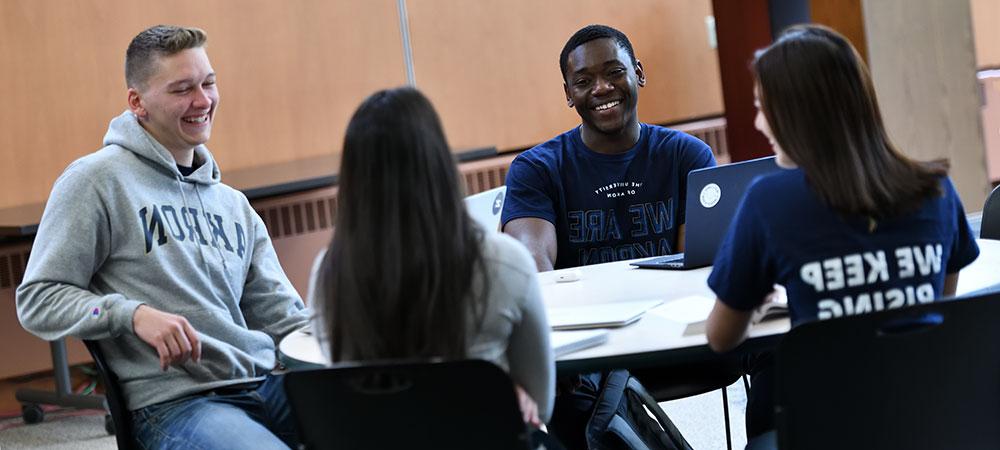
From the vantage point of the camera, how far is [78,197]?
2.25m

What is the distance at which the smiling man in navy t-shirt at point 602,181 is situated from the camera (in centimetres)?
291

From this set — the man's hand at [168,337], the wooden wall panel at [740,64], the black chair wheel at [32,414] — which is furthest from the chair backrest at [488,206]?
the wooden wall panel at [740,64]

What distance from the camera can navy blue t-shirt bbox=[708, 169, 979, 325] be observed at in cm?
168

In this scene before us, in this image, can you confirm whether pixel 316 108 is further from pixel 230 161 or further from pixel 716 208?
pixel 716 208

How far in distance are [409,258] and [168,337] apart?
0.73m

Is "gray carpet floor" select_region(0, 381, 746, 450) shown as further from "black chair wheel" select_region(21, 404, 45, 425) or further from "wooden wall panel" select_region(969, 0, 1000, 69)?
"wooden wall panel" select_region(969, 0, 1000, 69)

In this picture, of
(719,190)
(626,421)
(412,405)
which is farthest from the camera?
(626,421)

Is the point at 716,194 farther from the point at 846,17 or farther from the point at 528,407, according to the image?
the point at 846,17

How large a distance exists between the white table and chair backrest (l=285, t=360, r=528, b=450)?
13.1 inches

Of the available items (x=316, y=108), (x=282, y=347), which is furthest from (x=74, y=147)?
(x=282, y=347)

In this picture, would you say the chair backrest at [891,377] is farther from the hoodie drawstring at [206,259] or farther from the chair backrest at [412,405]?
the hoodie drawstring at [206,259]

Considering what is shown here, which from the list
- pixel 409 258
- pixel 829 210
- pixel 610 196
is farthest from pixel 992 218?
pixel 409 258

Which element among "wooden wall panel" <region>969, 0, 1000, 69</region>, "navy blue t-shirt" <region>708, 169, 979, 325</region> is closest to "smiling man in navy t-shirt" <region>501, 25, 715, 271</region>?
"navy blue t-shirt" <region>708, 169, 979, 325</region>

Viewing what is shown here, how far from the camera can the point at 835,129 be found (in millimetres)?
1701
